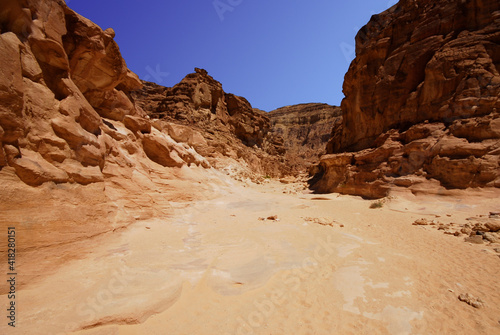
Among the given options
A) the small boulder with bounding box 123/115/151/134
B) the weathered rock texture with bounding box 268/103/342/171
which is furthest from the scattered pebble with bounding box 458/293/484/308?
the weathered rock texture with bounding box 268/103/342/171

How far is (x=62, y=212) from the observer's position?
422 centimetres

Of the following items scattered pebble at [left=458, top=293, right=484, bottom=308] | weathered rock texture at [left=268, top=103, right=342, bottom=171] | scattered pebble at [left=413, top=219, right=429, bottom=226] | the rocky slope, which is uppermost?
weathered rock texture at [left=268, top=103, right=342, bottom=171]

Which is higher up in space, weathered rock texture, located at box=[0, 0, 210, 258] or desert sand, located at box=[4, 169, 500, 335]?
weathered rock texture, located at box=[0, 0, 210, 258]

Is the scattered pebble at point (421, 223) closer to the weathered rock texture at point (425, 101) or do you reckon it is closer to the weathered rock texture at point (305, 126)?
the weathered rock texture at point (425, 101)

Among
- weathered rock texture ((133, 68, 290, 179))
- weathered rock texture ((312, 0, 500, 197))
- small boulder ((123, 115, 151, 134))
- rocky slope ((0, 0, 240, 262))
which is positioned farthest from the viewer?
weathered rock texture ((133, 68, 290, 179))

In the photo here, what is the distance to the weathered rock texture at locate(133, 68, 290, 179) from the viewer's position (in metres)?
20.0

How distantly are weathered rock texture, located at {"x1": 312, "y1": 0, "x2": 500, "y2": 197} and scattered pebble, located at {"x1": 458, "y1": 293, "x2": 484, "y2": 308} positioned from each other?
9.90m

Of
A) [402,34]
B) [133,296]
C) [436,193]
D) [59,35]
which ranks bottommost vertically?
[133,296]

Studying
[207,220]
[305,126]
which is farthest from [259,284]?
[305,126]

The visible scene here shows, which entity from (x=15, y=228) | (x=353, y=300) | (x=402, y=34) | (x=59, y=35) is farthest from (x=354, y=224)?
(x=402, y=34)

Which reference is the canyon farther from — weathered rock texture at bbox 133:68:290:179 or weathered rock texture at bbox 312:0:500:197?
weathered rock texture at bbox 133:68:290:179

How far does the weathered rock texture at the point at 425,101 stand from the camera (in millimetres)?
11180

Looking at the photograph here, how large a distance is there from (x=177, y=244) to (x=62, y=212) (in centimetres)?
245

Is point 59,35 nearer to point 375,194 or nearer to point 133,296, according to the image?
point 133,296
